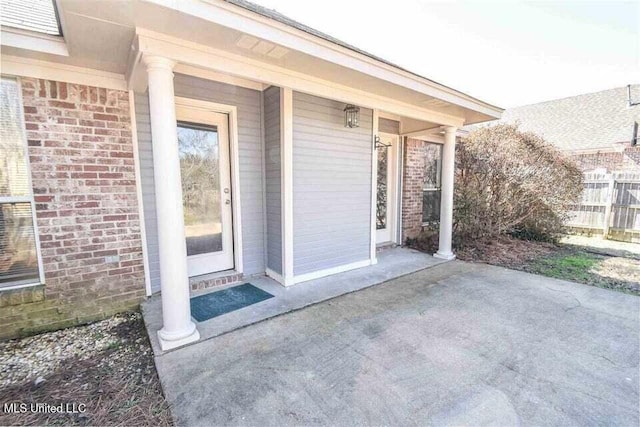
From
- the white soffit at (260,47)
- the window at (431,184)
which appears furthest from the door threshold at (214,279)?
the window at (431,184)

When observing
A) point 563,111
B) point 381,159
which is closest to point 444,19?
point 381,159

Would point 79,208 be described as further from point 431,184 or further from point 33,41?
point 431,184

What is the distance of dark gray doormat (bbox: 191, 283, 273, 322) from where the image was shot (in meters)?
2.91

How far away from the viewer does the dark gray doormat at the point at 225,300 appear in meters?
2.91

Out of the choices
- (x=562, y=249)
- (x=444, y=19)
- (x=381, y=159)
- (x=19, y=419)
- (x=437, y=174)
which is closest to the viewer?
(x=19, y=419)

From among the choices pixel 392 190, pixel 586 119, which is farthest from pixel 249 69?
pixel 586 119

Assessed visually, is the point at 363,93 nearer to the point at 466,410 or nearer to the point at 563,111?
the point at 466,410

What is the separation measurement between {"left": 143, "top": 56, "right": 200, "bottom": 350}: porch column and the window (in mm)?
5248

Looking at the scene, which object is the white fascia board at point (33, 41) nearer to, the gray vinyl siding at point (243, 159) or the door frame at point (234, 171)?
the gray vinyl siding at point (243, 159)

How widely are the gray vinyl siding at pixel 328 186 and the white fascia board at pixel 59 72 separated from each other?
6.34 ft

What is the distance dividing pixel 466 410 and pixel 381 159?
4443mm

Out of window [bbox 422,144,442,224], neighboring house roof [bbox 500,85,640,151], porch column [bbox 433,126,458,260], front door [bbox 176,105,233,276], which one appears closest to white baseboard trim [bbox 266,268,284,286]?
front door [bbox 176,105,233,276]

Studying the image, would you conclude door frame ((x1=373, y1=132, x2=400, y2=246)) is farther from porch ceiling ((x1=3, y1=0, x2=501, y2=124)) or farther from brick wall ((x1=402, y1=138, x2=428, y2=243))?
porch ceiling ((x1=3, y1=0, x2=501, y2=124))

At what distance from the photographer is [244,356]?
2.22 metres
